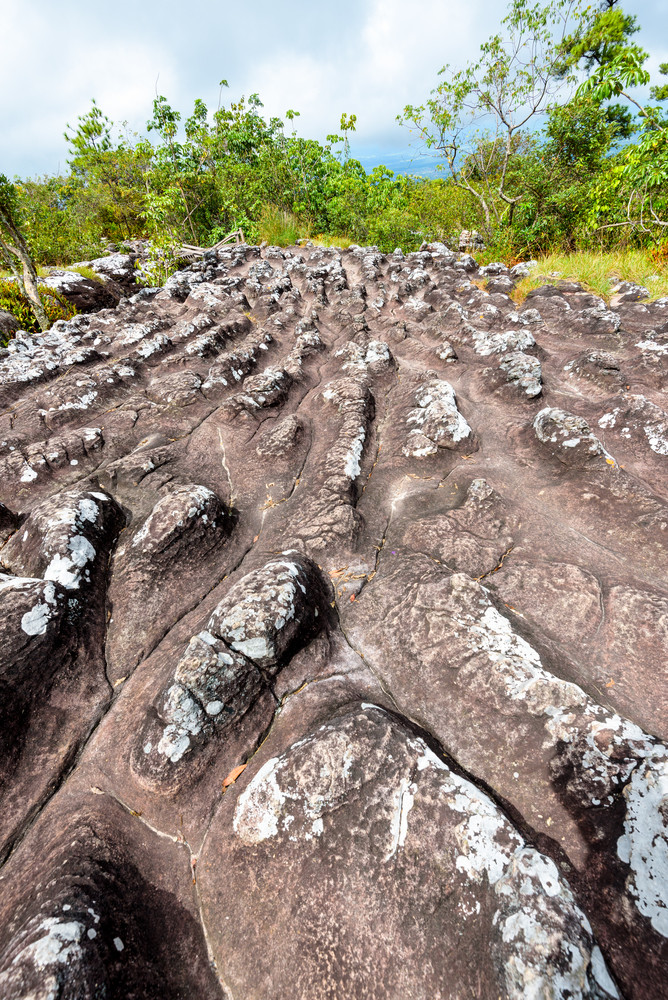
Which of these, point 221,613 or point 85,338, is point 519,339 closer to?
point 221,613

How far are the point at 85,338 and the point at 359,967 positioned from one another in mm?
11522

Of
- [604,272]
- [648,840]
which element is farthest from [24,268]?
[604,272]

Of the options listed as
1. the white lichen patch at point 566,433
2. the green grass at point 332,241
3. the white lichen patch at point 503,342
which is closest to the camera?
the white lichen patch at point 566,433

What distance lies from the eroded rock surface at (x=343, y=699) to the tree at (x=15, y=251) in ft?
23.0

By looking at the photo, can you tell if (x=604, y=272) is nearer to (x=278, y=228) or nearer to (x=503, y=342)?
(x=503, y=342)

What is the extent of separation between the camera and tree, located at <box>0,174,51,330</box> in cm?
1030

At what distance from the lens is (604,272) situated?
34.3 feet

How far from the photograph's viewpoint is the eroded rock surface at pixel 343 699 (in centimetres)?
201

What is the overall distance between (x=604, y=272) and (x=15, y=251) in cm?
1589

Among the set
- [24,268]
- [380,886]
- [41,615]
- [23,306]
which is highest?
[24,268]

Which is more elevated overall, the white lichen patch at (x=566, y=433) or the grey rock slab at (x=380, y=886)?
the white lichen patch at (x=566, y=433)

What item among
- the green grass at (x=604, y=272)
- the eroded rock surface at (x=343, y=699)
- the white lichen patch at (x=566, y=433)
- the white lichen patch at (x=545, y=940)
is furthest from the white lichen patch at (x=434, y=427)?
the green grass at (x=604, y=272)

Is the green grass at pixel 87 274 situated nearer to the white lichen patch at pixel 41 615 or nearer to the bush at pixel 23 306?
the bush at pixel 23 306

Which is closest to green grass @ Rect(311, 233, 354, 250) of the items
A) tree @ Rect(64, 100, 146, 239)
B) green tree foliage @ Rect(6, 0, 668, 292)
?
green tree foliage @ Rect(6, 0, 668, 292)
